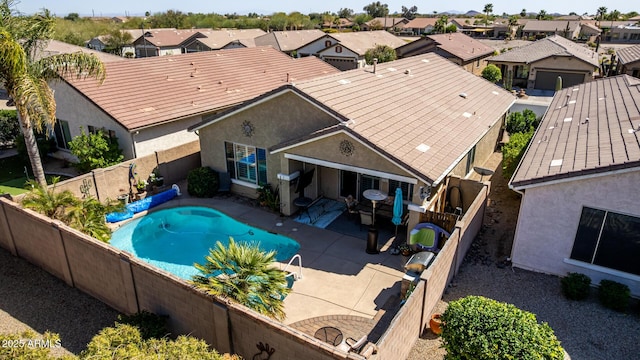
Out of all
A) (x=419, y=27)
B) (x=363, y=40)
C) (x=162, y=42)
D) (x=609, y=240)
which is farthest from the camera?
(x=419, y=27)

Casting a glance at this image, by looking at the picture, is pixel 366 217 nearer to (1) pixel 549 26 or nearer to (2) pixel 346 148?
(2) pixel 346 148

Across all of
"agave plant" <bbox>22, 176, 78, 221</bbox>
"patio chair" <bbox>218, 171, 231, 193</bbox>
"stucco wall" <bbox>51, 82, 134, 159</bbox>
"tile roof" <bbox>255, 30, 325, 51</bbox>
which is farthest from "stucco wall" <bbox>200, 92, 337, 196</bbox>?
"tile roof" <bbox>255, 30, 325, 51</bbox>

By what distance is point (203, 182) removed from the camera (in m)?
20.2

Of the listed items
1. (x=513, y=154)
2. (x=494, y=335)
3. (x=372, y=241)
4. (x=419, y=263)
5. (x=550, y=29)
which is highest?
(x=550, y=29)

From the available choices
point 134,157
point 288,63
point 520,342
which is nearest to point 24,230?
point 134,157

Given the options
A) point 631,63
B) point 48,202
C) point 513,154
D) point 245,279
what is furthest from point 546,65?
point 48,202

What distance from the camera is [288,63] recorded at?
3428cm

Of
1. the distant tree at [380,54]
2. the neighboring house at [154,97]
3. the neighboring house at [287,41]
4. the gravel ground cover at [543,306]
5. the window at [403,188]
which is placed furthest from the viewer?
the neighboring house at [287,41]

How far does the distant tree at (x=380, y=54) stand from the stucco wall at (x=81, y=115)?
41749mm

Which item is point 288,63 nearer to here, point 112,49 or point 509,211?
point 509,211

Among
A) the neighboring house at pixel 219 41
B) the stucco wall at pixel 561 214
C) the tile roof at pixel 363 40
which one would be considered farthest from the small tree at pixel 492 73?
the stucco wall at pixel 561 214

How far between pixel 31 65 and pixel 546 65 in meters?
45.7

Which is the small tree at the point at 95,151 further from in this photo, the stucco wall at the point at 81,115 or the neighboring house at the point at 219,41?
the neighboring house at the point at 219,41

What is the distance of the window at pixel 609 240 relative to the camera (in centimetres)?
1201
